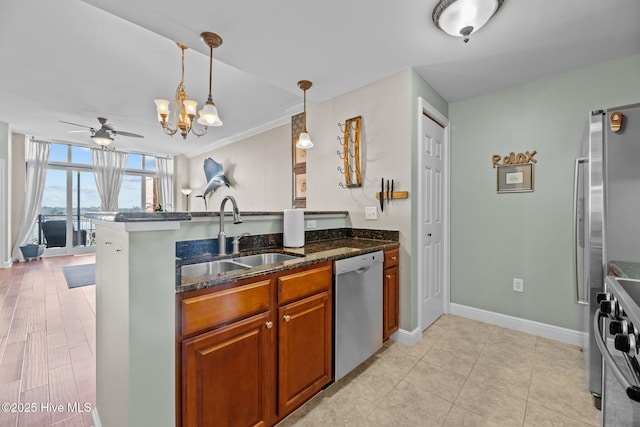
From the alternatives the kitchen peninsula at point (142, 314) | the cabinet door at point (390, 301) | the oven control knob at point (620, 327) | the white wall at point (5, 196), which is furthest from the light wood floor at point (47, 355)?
the oven control knob at point (620, 327)

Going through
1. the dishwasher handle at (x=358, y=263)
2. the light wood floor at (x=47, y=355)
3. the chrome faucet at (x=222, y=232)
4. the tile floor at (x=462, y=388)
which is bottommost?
the tile floor at (x=462, y=388)

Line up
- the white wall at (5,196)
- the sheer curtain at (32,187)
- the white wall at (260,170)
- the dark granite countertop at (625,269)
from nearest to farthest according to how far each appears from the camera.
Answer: the dark granite countertop at (625,269)
the white wall at (260,170)
the white wall at (5,196)
the sheer curtain at (32,187)

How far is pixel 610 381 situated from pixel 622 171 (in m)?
1.17

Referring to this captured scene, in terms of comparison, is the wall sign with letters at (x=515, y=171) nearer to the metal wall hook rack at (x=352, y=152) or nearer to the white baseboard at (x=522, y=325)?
the white baseboard at (x=522, y=325)

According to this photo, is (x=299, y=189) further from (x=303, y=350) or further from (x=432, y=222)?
(x=303, y=350)

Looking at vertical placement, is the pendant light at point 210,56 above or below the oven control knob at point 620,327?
above

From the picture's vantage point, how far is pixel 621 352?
3.58ft

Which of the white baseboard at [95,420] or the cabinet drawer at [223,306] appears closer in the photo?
the cabinet drawer at [223,306]

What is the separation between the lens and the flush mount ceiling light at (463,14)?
1537mm

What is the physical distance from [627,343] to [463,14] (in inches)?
70.0

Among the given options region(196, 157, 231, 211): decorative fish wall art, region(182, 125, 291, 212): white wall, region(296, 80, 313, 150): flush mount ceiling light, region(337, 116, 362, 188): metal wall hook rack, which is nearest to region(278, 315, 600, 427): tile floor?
region(337, 116, 362, 188): metal wall hook rack

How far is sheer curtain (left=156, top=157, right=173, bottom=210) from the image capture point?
299 inches

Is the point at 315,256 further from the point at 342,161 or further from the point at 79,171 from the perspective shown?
the point at 79,171

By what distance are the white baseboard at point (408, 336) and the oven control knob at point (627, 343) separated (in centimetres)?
160
